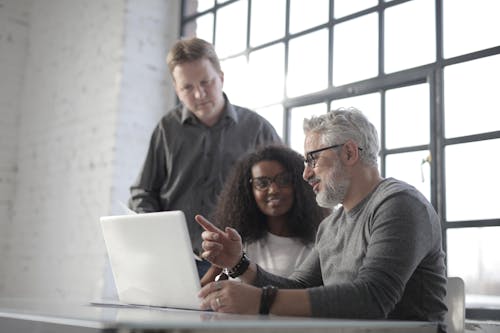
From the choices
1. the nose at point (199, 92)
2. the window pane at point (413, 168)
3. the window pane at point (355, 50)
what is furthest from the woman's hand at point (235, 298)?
the window pane at point (355, 50)

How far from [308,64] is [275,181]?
1349 millimetres

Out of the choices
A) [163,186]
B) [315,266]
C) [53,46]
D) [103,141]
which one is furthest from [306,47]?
[53,46]

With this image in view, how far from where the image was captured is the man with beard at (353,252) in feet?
5.11

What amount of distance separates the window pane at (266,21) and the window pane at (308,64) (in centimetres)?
18

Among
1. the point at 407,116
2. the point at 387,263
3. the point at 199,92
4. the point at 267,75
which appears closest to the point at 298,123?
the point at 267,75

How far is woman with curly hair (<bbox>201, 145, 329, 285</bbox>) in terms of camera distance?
8.32 ft

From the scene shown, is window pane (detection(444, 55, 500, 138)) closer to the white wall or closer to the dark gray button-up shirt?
the dark gray button-up shirt

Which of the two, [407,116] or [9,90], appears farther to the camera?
[9,90]

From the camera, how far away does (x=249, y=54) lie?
4.17 metres

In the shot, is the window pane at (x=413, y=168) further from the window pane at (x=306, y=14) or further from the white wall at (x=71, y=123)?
the white wall at (x=71, y=123)

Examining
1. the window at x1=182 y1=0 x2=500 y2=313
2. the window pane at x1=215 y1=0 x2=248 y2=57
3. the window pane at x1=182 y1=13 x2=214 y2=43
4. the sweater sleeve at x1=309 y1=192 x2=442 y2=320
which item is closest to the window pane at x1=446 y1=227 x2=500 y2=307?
the window at x1=182 y1=0 x2=500 y2=313

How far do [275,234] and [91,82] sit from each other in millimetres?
2705

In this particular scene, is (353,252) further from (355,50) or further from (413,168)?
(355,50)

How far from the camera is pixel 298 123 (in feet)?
12.3
